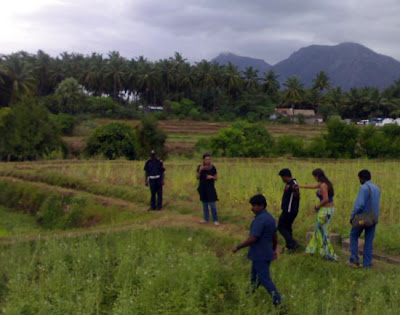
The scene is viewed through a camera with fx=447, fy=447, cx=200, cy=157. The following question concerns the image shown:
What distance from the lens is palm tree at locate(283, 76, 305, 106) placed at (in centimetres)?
7125

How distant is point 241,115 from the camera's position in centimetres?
6519

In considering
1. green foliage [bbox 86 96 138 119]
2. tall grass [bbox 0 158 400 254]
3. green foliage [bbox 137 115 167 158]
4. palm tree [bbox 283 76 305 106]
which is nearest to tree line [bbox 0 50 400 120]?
palm tree [bbox 283 76 305 106]

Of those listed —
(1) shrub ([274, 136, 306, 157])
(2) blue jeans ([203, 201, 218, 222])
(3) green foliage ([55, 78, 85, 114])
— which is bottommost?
(1) shrub ([274, 136, 306, 157])

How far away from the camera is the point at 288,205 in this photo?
774 centimetres

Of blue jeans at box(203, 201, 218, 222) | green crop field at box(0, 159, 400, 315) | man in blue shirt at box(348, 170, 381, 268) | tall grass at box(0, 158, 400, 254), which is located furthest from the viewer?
tall grass at box(0, 158, 400, 254)

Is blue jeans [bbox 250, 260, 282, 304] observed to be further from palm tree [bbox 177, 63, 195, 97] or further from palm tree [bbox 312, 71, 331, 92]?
palm tree [bbox 312, 71, 331, 92]

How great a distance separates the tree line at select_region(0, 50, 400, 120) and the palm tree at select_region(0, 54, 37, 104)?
11.4 metres

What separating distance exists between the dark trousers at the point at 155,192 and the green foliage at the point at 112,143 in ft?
49.7

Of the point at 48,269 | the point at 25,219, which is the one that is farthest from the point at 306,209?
the point at 25,219

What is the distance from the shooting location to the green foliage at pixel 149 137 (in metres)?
31.3

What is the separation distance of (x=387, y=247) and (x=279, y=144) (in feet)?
68.9

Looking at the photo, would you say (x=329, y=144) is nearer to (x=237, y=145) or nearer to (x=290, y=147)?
(x=290, y=147)

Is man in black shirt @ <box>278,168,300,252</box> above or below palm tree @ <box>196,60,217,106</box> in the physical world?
below

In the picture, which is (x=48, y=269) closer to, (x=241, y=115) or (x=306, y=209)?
(x=306, y=209)
